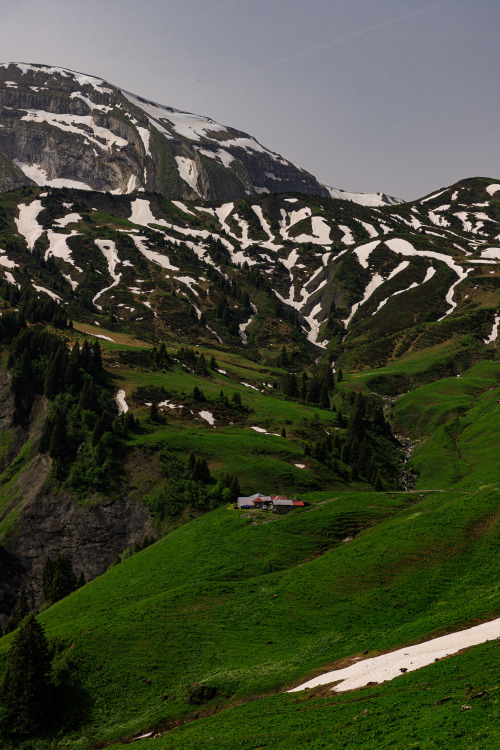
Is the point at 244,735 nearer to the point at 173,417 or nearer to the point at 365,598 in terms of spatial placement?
the point at 365,598

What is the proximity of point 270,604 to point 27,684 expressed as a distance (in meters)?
20.7

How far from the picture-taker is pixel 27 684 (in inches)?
1601

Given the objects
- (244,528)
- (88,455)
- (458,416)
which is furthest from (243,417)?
(244,528)

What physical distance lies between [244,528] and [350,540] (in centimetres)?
1322

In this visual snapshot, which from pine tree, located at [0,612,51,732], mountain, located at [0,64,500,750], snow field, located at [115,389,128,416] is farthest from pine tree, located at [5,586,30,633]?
snow field, located at [115,389,128,416]

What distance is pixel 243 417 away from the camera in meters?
128

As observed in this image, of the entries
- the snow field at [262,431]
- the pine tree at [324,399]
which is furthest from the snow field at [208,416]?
the pine tree at [324,399]

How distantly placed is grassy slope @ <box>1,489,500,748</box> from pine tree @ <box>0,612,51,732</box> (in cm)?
344

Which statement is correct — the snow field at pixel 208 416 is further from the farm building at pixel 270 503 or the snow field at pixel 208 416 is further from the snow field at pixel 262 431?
the farm building at pixel 270 503

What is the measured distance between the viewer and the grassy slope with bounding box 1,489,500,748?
4025 centimetres

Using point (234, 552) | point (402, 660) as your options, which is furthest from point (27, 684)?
point (402, 660)

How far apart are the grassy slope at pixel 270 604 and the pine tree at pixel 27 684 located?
11.3 feet

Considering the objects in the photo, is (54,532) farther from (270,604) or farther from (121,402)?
(270,604)

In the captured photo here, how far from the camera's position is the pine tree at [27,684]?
40438 mm
